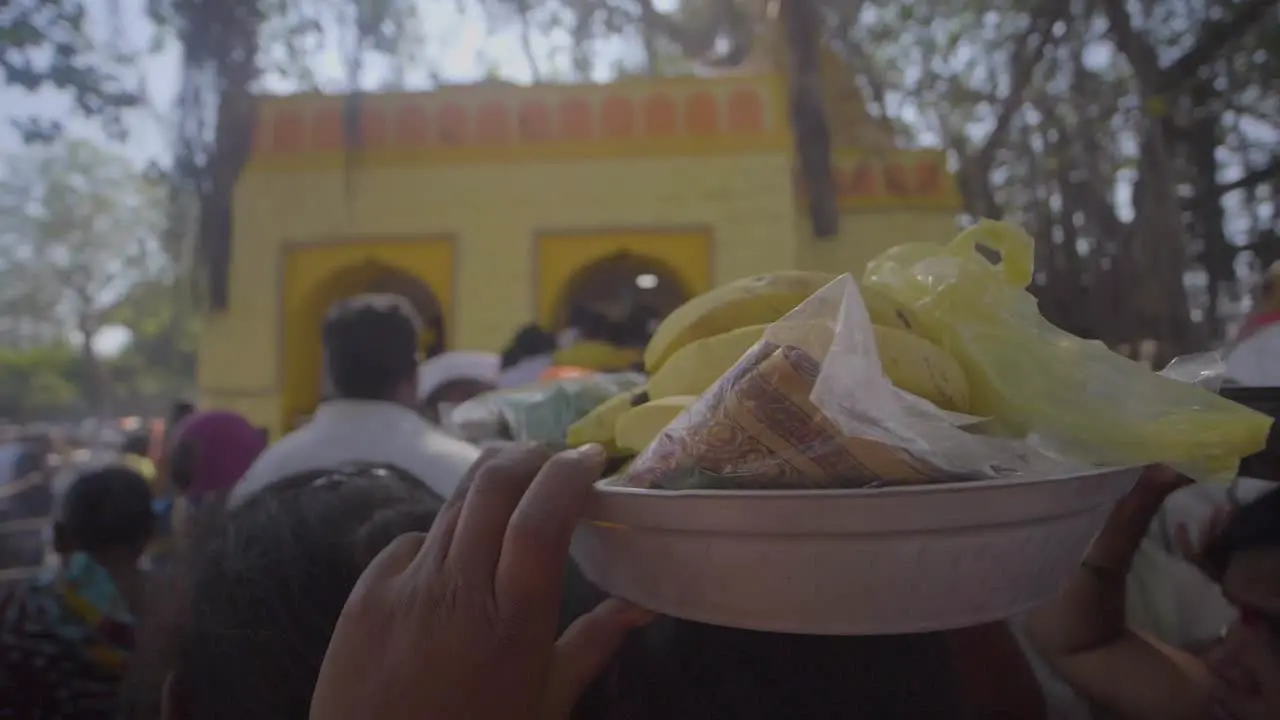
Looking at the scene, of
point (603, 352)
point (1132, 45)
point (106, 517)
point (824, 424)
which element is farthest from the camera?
point (1132, 45)

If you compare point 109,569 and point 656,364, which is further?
point 109,569

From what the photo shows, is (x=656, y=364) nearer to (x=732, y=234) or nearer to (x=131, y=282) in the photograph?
(x=732, y=234)

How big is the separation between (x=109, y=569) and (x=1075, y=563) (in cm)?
249

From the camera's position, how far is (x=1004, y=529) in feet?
1.85

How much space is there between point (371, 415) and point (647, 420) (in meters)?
1.83

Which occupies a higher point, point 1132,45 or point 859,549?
point 1132,45

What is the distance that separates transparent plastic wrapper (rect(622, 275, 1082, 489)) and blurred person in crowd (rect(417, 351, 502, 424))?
316cm

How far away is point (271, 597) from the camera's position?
0.89 metres

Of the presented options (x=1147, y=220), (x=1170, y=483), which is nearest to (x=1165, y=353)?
(x=1147, y=220)

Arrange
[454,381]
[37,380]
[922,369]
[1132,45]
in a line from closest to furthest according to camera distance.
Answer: [922,369] → [454,381] → [1132,45] → [37,380]

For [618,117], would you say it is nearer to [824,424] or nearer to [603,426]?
[603,426]

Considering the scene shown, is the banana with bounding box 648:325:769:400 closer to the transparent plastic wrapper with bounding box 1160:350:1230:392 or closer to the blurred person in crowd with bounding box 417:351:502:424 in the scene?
the transparent plastic wrapper with bounding box 1160:350:1230:392

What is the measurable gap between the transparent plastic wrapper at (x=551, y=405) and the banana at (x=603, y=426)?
0.88ft

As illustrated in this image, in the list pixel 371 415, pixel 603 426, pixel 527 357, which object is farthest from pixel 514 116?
pixel 603 426
